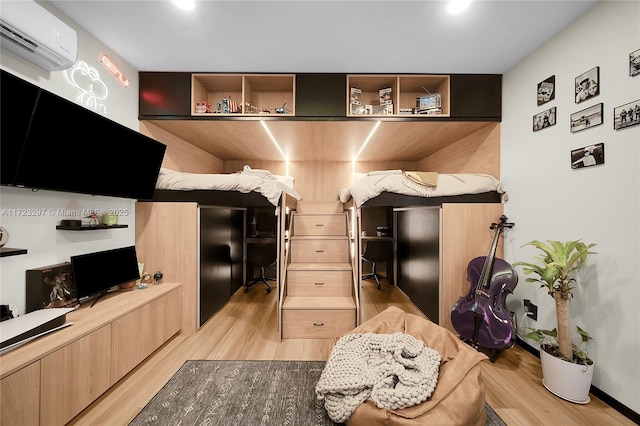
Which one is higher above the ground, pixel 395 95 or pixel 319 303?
pixel 395 95

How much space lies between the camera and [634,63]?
1415 millimetres

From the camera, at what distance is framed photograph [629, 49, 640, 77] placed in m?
1.40

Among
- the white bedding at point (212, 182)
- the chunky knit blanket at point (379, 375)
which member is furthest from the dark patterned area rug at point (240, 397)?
the white bedding at point (212, 182)

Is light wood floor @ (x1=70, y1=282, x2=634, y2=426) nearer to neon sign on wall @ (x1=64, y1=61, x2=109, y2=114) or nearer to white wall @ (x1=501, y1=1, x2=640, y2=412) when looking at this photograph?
white wall @ (x1=501, y1=1, x2=640, y2=412)

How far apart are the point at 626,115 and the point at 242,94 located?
9.72 ft

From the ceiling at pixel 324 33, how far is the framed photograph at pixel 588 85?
0.45 meters

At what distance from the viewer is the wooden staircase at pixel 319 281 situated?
220cm

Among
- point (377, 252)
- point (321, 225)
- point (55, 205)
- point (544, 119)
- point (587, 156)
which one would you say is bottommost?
point (377, 252)

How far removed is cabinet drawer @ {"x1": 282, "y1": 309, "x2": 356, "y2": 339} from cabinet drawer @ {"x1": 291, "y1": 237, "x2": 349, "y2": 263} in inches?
26.5

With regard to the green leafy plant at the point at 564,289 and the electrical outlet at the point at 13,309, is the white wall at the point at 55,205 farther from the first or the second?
the green leafy plant at the point at 564,289

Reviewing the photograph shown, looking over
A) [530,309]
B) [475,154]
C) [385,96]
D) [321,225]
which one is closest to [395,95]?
[385,96]

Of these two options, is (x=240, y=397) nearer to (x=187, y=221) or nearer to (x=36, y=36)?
(x=187, y=221)

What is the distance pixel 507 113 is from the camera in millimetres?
2338

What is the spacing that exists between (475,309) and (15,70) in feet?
12.1
